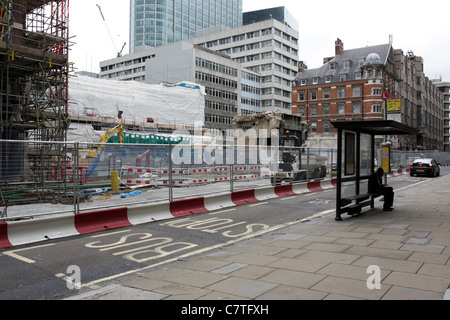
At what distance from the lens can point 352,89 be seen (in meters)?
69.4

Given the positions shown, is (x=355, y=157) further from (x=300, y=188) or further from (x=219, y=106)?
(x=219, y=106)

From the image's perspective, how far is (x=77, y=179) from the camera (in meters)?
8.86

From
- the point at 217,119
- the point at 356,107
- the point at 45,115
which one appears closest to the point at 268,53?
the point at 217,119

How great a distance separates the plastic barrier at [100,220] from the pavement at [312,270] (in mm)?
3356

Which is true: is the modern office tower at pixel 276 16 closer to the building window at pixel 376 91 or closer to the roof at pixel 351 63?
the roof at pixel 351 63

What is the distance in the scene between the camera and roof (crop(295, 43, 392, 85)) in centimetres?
7031

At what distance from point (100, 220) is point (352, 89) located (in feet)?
223

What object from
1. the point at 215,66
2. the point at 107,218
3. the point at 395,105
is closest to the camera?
the point at 107,218

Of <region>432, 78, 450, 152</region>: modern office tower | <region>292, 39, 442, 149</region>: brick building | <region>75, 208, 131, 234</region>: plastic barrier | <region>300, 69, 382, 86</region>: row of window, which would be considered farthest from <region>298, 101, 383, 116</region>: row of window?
<region>432, 78, 450, 152</region>: modern office tower

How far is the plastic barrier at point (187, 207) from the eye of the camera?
1052cm

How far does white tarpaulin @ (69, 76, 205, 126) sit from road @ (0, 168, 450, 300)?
39.6 meters

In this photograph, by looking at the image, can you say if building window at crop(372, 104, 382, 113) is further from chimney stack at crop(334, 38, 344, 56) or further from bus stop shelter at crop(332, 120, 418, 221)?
bus stop shelter at crop(332, 120, 418, 221)
